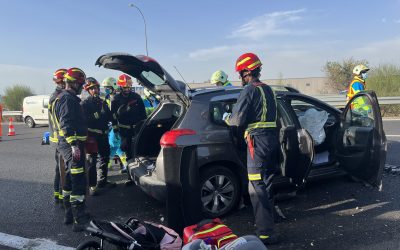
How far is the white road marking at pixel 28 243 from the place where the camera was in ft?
11.7

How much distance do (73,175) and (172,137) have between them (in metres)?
1.42

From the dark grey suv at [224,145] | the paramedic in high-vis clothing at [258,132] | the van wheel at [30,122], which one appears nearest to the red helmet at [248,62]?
the paramedic in high-vis clothing at [258,132]

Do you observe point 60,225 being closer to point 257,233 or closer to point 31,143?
point 257,233

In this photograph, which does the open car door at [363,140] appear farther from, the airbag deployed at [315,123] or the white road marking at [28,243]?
the white road marking at [28,243]

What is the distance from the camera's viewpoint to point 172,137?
3750mm

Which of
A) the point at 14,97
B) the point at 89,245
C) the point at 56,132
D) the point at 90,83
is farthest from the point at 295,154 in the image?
the point at 14,97

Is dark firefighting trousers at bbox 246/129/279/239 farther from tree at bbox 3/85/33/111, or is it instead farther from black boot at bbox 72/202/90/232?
tree at bbox 3/85/33/111

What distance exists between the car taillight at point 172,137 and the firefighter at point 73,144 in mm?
1178

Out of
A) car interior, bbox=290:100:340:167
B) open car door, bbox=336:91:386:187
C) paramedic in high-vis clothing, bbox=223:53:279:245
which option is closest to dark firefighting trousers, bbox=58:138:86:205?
paramedic in high-vis clothing, bbox=223:53:279:245

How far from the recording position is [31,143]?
11844 mm

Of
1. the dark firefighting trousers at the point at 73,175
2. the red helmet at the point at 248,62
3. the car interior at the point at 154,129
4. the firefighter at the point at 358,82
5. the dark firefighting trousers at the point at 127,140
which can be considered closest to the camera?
the red helmet at the point at 248,62

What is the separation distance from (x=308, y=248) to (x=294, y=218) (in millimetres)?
788

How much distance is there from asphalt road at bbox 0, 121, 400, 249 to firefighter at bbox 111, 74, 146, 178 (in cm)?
91

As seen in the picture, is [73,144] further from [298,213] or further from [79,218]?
[298,213]
